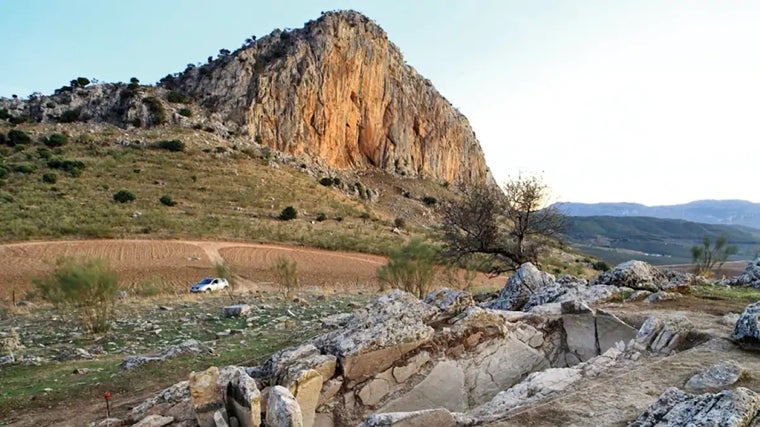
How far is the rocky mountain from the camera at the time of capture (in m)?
64.0

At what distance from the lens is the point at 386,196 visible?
75.2 m

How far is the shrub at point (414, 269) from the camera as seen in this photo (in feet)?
69.1

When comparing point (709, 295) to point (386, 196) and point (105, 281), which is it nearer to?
point (105, 281)

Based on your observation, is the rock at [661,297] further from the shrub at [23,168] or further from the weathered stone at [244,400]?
the shrub at [23,168]

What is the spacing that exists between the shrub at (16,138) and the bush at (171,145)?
41.0 ft

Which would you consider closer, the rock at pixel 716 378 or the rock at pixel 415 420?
the rock at pixel 415 420

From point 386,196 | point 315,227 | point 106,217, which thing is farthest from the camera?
point 386,196

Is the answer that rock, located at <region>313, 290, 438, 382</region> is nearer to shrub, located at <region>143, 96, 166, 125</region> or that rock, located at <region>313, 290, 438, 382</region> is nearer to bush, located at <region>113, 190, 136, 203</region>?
bush, located at <region>113, 190, 136, 203</region>

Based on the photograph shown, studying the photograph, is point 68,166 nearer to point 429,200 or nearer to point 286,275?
point 286,275

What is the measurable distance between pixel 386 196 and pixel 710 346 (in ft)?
221

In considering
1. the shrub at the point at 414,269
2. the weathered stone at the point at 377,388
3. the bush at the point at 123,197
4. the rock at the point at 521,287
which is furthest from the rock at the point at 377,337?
the bush at the point at 123,197

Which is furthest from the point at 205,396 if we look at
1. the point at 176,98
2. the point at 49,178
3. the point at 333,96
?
the point at 333,96

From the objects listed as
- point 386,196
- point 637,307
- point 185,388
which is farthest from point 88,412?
point 386,196

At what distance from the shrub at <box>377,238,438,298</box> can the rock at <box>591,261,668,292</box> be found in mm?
7757
